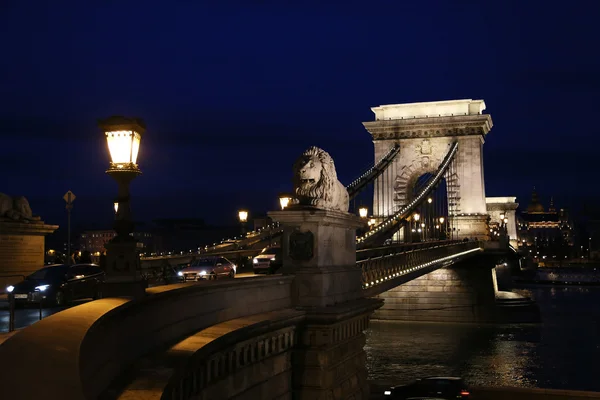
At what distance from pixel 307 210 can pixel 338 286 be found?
1972mm

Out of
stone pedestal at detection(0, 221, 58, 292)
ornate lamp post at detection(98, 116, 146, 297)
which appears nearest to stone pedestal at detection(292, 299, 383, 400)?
ornate lamp post at detection(98, 116, 146, 297)

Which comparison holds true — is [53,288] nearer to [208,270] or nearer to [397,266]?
[208,270]

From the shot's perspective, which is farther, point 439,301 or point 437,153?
point 437,153

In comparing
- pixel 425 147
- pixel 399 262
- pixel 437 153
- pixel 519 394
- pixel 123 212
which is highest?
pixel 425 147

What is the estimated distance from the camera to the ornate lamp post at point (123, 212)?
796 centimetres

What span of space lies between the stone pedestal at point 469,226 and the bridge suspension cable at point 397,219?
5.07 meters

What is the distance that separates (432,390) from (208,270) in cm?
794

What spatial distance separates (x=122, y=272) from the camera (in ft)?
26.2

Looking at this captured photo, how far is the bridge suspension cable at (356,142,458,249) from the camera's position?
42.6 metres

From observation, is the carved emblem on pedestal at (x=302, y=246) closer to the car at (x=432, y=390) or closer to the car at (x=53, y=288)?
the car at (x=53, y=288)

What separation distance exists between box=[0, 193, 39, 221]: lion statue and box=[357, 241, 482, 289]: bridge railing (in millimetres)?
10736

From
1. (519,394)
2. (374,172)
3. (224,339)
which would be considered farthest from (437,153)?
(224,339)

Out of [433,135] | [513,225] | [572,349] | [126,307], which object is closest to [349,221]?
[126,307]

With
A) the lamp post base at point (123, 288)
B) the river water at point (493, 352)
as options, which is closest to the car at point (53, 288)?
the lamp post base at point (123, 288)
